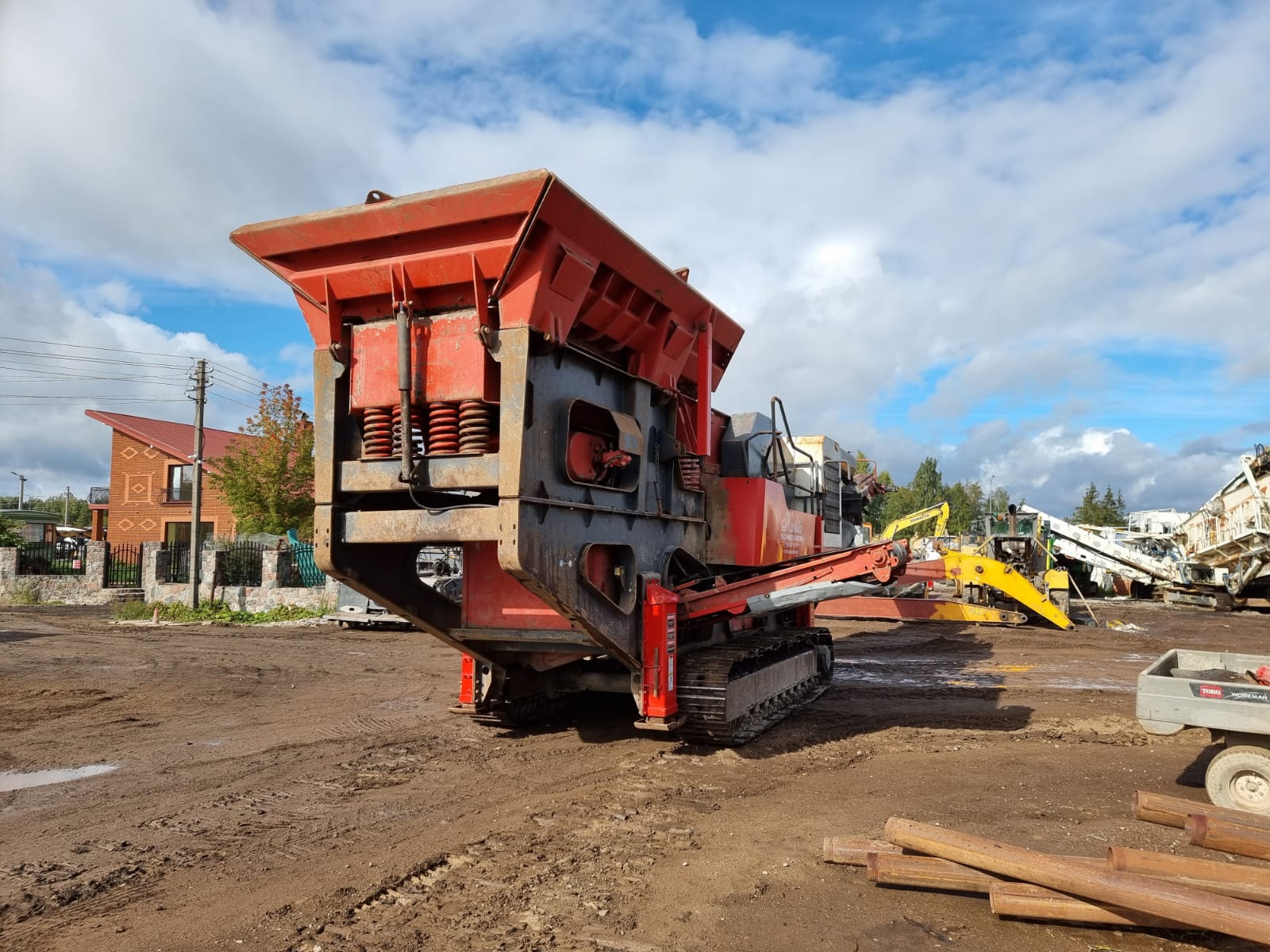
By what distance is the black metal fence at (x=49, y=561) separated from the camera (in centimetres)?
2681

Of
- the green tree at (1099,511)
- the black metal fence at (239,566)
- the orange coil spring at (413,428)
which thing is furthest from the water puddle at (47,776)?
the green tree at (1099,511)

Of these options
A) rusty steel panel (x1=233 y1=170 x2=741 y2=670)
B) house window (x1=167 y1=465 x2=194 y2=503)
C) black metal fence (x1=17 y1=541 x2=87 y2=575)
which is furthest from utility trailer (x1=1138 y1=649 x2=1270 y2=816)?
house window (x1=167 y1=465 x2=194 y2=503)

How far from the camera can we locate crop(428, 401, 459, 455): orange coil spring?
20.2ft

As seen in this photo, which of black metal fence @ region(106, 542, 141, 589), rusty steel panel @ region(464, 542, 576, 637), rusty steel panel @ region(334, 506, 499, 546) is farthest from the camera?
black metal fence @ region(106, 542, 141, 589)

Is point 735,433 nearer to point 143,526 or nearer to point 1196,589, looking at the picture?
point 1196,589

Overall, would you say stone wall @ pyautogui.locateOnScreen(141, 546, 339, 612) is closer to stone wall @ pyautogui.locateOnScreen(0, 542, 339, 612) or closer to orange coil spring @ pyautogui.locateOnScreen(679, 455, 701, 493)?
stone wall @ pyautogui.locateOnScreen(0, 542, 339, 612)

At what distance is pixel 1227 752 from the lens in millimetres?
5617

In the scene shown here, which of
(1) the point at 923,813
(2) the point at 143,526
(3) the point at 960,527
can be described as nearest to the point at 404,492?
(1) the point at 923,813

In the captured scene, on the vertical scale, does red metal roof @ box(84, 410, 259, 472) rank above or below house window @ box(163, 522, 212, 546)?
above

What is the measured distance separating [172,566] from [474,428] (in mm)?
21525

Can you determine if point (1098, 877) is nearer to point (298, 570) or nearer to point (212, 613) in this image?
point (298, 570)

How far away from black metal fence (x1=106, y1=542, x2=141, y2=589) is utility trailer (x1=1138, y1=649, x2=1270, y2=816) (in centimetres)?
2741

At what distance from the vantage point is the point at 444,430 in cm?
618

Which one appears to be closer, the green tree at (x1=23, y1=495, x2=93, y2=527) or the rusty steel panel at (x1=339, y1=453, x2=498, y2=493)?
the rusty steel panel at (x1=339, y1=453, x2=498, y2=493)
